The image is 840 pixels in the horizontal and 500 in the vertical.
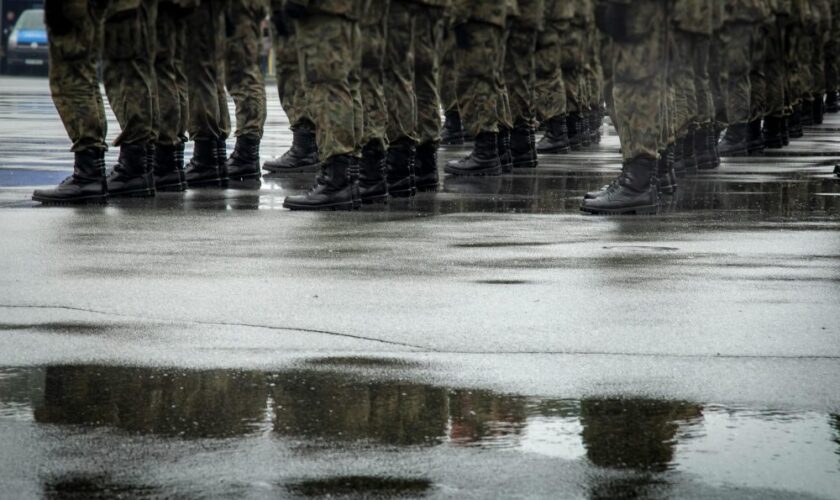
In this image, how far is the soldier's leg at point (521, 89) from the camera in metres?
15.4

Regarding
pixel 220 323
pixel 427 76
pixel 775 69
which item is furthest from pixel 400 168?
Result: pixel 775 69

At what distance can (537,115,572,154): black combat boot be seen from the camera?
18.7m

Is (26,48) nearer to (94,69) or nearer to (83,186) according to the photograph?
(94,69)

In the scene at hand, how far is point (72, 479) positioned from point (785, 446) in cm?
167

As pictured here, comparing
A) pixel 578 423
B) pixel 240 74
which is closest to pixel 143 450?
pixel 578 423

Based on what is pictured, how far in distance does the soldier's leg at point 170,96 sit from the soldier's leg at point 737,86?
191 inches

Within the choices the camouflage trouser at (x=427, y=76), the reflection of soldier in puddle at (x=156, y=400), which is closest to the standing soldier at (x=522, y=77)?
the camouflage trouser at (x=427, y=76)

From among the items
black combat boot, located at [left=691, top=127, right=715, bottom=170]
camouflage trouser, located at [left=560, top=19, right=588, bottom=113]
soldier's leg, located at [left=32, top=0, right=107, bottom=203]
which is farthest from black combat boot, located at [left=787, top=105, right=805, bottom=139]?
soldier's leg, located at [left=32, top=0, right=107, bottom=203]

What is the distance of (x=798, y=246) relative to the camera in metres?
9.02

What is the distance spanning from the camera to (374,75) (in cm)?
1147

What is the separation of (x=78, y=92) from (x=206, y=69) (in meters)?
1.83

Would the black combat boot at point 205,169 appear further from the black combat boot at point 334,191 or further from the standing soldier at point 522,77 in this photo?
the standing soldier at point 522,77

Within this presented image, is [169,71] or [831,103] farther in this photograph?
[831,103]

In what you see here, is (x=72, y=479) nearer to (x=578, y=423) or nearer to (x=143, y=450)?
(x=143, y=450)
